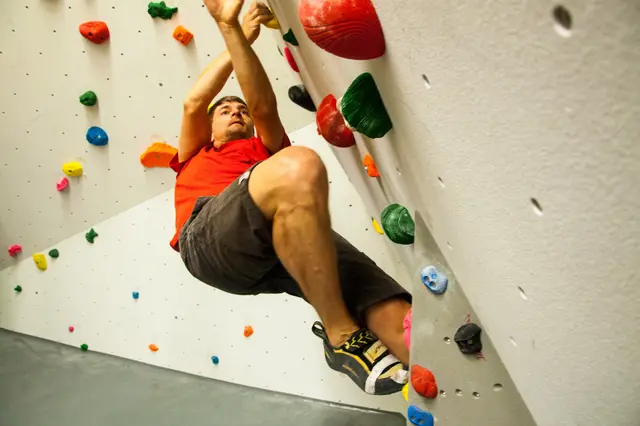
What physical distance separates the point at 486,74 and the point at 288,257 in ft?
2.21

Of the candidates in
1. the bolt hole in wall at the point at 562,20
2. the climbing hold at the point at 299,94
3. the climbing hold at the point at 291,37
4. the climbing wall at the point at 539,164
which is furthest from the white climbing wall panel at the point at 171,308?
the bolt hole in wall at the point at 562,20

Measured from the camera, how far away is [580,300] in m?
0.38

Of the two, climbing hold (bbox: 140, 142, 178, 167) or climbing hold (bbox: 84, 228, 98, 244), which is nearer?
climbing hold (bbox: 140, 142, 178, 167)

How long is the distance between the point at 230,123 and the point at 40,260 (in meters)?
1.53

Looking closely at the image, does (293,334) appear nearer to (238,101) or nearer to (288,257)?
(238,101)

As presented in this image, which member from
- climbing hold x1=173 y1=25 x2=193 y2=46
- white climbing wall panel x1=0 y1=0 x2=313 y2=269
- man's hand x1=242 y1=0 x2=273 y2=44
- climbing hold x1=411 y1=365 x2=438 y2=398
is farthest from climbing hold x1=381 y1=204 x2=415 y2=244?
climbing hold x1=173 y1=25 x2=193 y2=46

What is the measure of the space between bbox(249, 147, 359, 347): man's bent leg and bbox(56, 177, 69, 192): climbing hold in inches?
66.0

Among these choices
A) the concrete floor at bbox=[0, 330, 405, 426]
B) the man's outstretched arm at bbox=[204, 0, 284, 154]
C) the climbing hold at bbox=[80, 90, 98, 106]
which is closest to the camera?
the man's outstretched arm at bbox=[204, 0, 284, 154]

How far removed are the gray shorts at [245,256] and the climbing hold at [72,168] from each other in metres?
1.37

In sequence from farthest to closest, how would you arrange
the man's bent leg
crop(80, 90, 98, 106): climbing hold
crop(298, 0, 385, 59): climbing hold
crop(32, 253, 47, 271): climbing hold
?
crop(32, 253, 47, 271): climbing hold < crop(80, 90, 98, 106): climbing hold < the man's bent leg < crop(298, 0, 385, 59): climbing hold

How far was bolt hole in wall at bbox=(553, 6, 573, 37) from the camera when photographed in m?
0.27

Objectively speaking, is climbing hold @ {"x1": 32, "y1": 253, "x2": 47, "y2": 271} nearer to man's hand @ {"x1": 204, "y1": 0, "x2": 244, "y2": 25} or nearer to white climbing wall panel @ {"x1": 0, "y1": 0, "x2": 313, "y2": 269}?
white climbing wall panel @ {"x1": 0, "y1": 0, "x2": 313, "y2": 269}

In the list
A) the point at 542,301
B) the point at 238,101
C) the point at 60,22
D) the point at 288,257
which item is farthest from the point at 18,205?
the point at 542,301

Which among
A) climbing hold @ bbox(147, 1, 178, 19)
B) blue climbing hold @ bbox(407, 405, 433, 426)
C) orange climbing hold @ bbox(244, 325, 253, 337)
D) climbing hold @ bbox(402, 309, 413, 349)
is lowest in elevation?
orange climbing hold @ bbox(244, 325, 253, 337)
